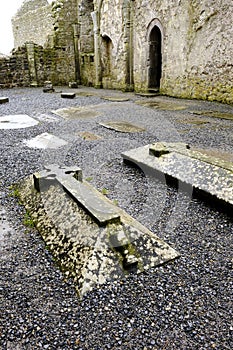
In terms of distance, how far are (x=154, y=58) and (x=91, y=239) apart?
8834mm

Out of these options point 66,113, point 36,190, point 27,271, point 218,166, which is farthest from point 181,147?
point 66,113

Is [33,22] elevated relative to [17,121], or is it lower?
elevated

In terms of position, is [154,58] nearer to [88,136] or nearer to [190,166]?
[88,136]

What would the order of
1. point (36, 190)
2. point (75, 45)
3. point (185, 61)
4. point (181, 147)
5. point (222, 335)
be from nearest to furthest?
1. point (222, 335)
2. point (36, 190)
3. point (181, 147)
4. point (185, 61)
5. point (75, 45)

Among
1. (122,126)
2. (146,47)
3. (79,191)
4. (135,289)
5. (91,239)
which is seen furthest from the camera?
(146,47)

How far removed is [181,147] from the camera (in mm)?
2990

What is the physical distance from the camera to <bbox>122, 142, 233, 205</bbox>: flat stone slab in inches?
85.5

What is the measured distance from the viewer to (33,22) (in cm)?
1706

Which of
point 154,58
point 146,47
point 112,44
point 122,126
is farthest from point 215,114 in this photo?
point 112,44

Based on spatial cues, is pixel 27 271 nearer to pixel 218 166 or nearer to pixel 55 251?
pixel 55 251

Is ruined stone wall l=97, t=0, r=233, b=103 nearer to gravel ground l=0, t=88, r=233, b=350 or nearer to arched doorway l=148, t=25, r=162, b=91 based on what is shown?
arched doorway l=148, t=25, r=162, b=91

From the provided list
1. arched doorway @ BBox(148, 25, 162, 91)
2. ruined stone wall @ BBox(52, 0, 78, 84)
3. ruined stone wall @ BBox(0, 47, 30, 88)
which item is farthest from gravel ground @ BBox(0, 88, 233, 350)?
ruined stone wall @ BBox(52, 0, 78, 84)

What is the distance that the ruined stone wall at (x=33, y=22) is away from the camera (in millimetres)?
15594

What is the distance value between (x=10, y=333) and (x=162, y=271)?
0.81m
